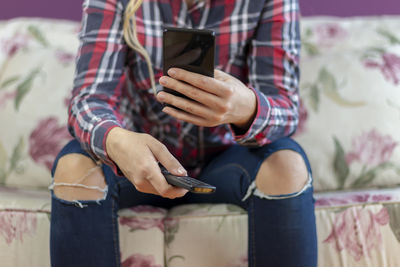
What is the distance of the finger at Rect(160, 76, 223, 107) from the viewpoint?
0.54 meters

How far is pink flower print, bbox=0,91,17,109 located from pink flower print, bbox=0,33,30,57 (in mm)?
166

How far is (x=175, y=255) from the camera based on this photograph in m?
0.75

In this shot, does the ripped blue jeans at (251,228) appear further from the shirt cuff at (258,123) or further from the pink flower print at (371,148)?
the pink flower print at (371,148)

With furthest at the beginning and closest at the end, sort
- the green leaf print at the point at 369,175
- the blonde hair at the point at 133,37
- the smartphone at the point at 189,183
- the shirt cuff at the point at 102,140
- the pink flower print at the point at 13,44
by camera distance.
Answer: the pink flower print at the point at 13,44 → the green leaf print at the point at 369,175 → the blonde hair at the point at 133,37 → the shirt cuff at the point at 102,140 → the smartphone at the point at 189,183

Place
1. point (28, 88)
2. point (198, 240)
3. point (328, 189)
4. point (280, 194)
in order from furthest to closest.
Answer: point (28, 88), point (328, 189), point (198, 240), point (280, 194)

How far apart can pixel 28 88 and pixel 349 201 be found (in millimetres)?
794

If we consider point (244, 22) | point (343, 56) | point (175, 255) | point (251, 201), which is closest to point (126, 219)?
point (175, 255)

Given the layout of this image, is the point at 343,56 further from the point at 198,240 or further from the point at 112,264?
the point at 112,264

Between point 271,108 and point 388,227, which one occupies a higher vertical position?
point 271,108

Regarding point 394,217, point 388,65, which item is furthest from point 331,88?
point 394,217

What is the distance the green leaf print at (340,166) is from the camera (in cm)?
95

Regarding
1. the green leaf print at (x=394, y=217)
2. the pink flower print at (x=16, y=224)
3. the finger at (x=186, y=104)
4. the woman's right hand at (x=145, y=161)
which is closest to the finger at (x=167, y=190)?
the woman's right hand at (x=145, y=161)

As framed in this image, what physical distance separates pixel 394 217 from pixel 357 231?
78mm

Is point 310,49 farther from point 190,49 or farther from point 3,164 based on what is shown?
point 3,164
